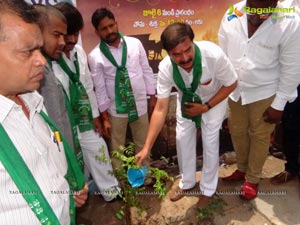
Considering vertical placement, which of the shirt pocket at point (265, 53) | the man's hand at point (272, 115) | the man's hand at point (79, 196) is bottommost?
the man's hand at point (272, 115)

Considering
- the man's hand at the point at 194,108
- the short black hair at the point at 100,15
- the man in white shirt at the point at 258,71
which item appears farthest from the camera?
the short black hair at the point at 100,15

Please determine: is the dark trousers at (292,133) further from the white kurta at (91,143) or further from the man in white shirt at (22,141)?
the man in white shirt at (22,141)

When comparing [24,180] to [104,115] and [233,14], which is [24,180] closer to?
[104,115]

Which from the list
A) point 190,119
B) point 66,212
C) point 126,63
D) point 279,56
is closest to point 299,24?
point 279,56

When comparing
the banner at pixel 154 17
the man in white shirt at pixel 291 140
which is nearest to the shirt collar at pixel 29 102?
the banner at pixel 154 17

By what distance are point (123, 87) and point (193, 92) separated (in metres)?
0.74

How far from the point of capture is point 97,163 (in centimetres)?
330

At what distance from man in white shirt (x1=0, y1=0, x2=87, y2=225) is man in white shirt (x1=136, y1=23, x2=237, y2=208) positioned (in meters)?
1.11

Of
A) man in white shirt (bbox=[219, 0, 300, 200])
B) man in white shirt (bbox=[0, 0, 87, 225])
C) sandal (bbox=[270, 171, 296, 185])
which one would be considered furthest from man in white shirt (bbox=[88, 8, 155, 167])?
man in white shirt (bbox=[0, 0, 87, 225])

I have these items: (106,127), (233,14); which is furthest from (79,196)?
(233,14)

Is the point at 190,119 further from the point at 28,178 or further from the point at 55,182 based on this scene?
the point at 28,178

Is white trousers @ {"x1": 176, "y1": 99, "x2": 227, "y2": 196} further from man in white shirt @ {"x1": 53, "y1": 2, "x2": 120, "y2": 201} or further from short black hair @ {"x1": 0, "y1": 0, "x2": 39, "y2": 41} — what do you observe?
→ short black hair @ {"x1": 0, "y1": 0, "x2": 39, "y2": 41}

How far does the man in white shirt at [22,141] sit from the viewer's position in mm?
1272

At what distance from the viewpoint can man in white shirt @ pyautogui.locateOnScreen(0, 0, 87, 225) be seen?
1.27 metres
